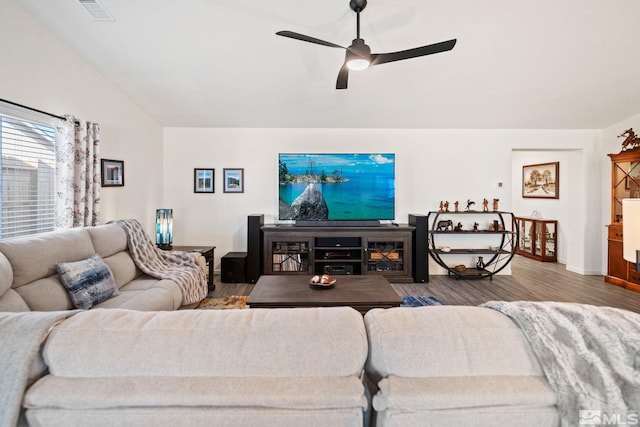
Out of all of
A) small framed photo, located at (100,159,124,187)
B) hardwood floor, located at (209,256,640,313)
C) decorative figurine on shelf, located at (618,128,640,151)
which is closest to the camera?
small framed photo, located at (100,159,124,187)

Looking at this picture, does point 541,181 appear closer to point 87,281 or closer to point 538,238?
point 538,238

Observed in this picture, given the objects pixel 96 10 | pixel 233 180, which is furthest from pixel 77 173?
pixel 233 180

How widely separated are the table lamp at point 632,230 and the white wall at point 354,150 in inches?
140

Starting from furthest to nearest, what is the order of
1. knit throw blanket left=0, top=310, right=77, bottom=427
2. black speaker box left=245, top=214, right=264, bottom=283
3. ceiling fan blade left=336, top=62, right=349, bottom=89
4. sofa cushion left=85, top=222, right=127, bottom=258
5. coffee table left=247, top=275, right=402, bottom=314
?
black speaker box left=245, top=214, right=264, bottom=283
sofa cushion left=85, top=222, right=127, bottom=258
ceiling fan blade left=336, top=62, right=349, bottom=89
coffee table left=247, top=275, right=402, bottom=314
knit throw blanket left=0, top=310, right=77, bottom=427

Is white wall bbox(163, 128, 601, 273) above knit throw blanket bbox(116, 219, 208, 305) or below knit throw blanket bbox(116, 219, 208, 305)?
above

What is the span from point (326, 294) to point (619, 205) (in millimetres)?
4740

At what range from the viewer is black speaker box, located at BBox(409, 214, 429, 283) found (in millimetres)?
4484

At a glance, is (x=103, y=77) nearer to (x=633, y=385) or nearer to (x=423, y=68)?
(x=423, y=68)

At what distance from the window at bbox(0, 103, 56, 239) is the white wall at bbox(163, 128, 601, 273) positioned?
79.8 inches

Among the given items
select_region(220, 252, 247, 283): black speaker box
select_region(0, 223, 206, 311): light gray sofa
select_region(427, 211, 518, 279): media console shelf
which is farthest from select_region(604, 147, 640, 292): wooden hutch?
select_region(0, 223, 206, 311): light gray sofa

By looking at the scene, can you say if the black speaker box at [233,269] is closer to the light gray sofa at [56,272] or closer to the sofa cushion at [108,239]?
the light gray sofa at [56,272]

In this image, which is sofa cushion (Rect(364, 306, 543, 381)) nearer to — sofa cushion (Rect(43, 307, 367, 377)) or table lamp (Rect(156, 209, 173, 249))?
sofa cushion (Rect(43, 307, 367, 377))

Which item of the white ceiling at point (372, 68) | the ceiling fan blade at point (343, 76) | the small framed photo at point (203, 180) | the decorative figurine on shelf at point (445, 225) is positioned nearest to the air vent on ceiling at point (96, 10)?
the white ceiling at point (372, 68)

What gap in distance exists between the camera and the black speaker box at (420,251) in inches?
177
